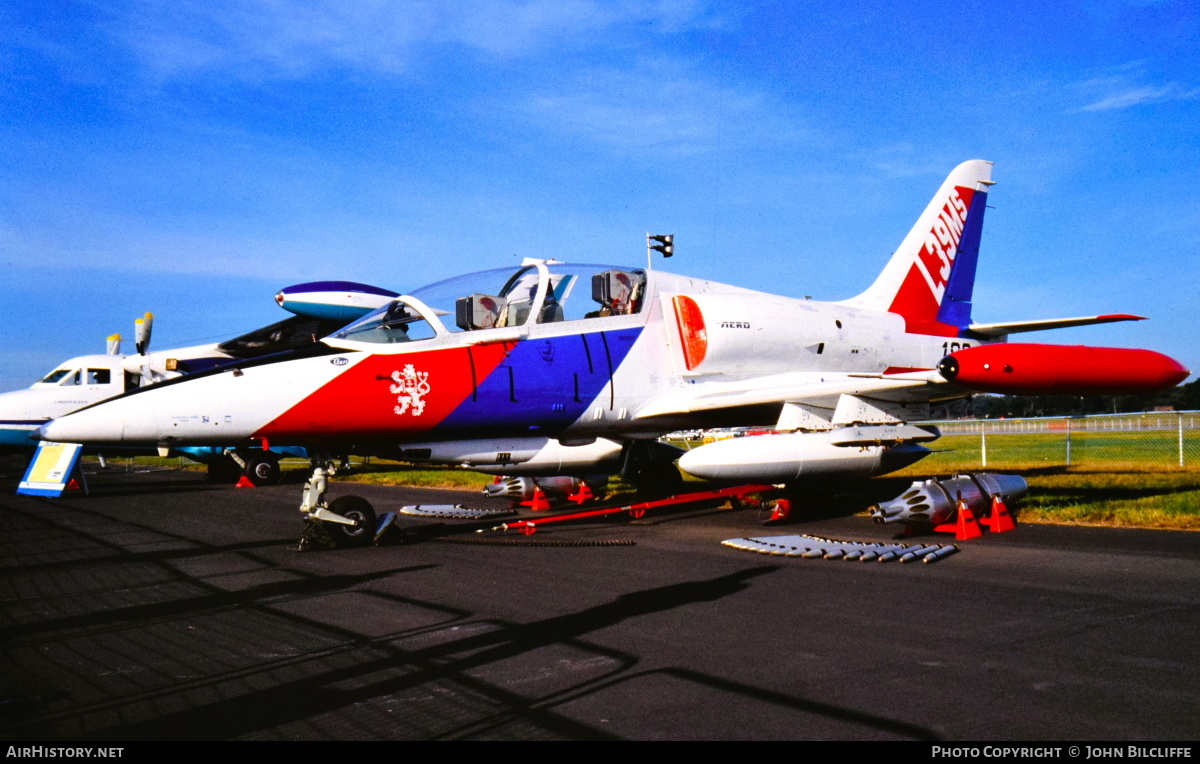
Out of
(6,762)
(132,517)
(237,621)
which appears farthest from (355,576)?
(132,517)

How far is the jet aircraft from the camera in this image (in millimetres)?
7828

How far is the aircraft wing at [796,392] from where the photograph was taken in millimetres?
9453

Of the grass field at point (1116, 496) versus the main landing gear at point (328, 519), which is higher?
the main landing gear at point (328, 519)

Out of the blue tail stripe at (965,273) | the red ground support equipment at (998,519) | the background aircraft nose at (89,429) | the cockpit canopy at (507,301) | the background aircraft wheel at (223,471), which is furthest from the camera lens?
the background aircraft wheel at (223,471)

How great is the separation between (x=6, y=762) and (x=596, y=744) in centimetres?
222

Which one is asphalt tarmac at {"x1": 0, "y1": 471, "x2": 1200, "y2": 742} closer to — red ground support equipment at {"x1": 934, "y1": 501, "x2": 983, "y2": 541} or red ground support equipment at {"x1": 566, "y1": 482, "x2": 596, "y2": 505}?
red ground support equipment at {"x1": 934, "y1": 501, "x2": 983, "y2": 541}

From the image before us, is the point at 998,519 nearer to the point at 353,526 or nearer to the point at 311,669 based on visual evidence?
the point at 353,526

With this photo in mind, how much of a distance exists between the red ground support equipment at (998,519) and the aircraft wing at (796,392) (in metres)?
1.35

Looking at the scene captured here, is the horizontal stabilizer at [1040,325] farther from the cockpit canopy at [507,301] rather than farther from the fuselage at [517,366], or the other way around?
the cockpit canopy at [507,301]

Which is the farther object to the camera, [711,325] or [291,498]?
[291,498]

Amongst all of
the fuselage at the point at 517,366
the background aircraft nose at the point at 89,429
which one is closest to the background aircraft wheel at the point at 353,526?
the fuselage at the point at 517,366

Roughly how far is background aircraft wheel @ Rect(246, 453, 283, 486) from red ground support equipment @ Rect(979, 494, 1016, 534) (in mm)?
17674

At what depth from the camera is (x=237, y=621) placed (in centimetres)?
534

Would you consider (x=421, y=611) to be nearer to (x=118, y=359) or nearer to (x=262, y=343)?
(x=262, y=343)
